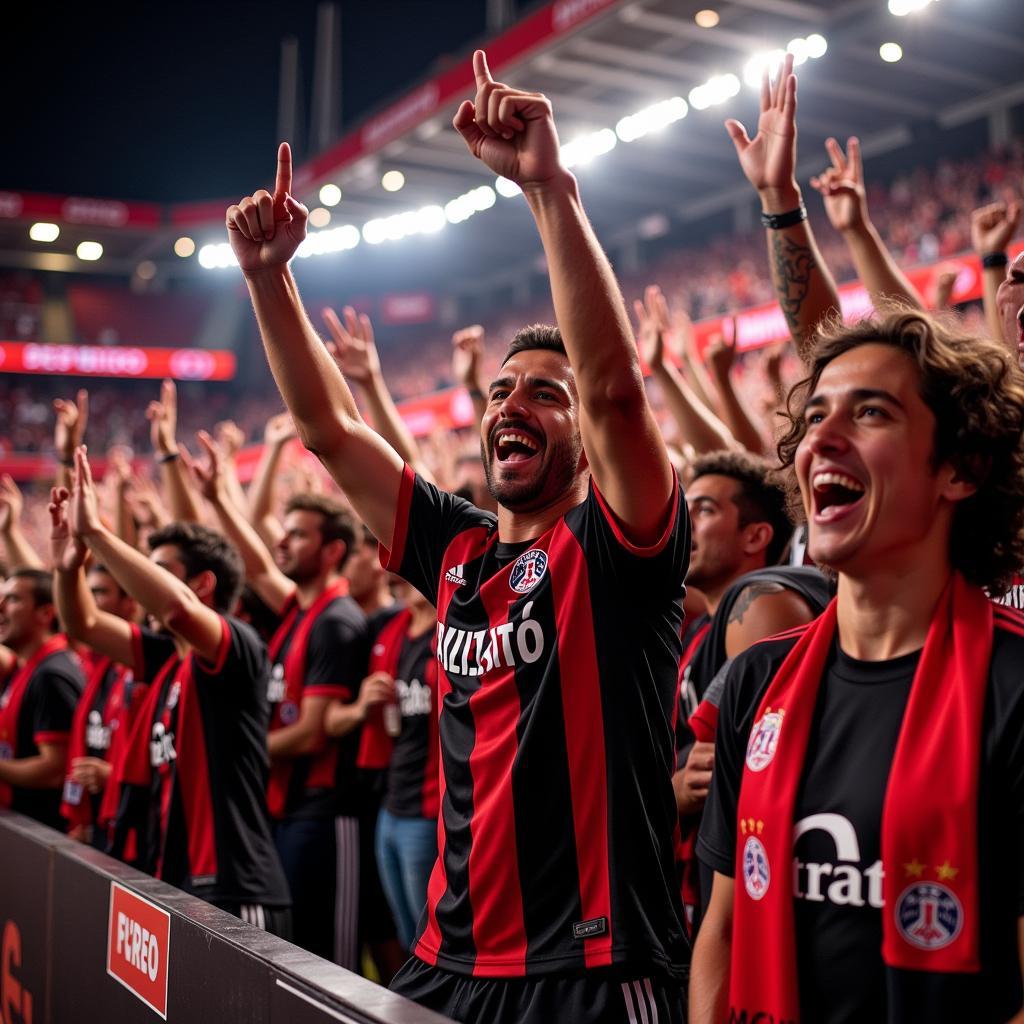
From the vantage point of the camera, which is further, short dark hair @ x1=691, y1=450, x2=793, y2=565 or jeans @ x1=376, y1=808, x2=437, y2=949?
jeans @ x1=376, y1=808, x2=437, y2=949

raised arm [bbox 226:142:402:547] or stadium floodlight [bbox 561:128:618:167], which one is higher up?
stadium floodlight [bbox 561:128:618:167]

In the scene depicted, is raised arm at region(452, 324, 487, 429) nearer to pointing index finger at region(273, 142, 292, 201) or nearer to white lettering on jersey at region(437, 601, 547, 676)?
pointing index finger at region(273, 142, 292, 201)

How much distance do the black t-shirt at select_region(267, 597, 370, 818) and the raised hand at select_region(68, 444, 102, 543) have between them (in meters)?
1.26

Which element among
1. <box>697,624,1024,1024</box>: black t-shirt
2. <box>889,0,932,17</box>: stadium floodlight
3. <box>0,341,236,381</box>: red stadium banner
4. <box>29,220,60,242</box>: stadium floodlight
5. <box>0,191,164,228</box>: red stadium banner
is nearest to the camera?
<box>697,624,1024,1024</box>: black t-shirt

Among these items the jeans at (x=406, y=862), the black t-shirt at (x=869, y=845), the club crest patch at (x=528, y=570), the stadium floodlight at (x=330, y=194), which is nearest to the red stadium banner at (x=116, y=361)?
the stadium floodlight at (x=330, y=194)

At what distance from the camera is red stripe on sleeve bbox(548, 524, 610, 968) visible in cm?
212

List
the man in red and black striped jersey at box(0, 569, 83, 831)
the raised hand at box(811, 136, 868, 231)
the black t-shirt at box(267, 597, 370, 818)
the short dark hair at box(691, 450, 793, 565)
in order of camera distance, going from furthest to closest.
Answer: the man in red and black striped jersey at box(0, 569, 83, 831)
the black t-shirt at box(267, 597, 370, 818)
the raised hand at box(811, 136, 868, 231)
the short dark hair at box(691, 450, 793, 565)

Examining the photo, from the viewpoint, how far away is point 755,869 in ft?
5.59

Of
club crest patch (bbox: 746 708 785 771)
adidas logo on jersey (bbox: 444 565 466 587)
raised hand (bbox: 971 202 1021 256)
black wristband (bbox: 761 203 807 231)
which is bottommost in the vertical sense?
club crest patch (bbox: 746 708 785 771)

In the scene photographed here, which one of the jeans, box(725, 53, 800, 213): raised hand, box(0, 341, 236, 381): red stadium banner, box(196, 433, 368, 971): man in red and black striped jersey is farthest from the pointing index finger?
box(0, 341, 236, 381): red stadium banner

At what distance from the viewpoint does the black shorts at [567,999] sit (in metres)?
2.05

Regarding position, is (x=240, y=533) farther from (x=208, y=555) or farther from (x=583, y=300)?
(x=583, y=300)

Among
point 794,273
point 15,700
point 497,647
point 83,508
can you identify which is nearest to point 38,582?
point 15,700

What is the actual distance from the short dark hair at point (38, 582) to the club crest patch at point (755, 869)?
5.23 meters
